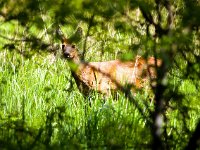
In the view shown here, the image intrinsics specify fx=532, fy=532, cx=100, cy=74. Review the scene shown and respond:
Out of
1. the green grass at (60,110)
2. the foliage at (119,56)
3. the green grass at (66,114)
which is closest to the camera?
the foliage at (119,56)

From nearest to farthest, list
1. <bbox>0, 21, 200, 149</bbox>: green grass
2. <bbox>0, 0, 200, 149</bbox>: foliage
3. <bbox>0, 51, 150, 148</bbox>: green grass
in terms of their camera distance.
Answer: <bbox>0, 0, 200, 149</bbox>: foliage, <bbox>0, 21, 200, 149</bbox>: green grass, <bbox>0, 51, 150, 148</bbox>: green grass

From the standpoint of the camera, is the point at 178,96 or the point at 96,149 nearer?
the point at 178,96

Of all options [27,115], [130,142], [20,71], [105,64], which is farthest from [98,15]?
[105,64]

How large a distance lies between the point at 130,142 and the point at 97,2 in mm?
822

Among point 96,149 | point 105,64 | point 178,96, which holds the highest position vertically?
point 105,64

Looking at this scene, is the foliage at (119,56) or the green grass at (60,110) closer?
the foliage at (119,56)

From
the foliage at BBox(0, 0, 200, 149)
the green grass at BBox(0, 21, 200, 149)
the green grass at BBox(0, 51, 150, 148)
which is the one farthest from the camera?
the green grass at BBox(0, 51, 150, 148)

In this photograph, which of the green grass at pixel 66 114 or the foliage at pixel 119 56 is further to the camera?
the green grass at pixel 66 114

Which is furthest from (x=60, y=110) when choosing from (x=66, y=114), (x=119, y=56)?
(x=66, y=114)

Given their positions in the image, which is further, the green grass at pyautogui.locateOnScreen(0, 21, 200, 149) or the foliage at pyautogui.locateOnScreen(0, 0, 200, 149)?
the green grass at pyautogui.locateOnScreen(0, 21, 200, 149)

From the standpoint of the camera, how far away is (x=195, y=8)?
2266 millimetres

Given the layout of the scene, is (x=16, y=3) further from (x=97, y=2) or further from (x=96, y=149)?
(x=96, y=149)

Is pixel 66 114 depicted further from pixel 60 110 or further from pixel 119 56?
pixel 119 56

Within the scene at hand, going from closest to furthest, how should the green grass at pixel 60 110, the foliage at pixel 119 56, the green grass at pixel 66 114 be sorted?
the foliage at pixel 119 56
the green grass at pixel 66 114
the green grass at pixel 60 110
